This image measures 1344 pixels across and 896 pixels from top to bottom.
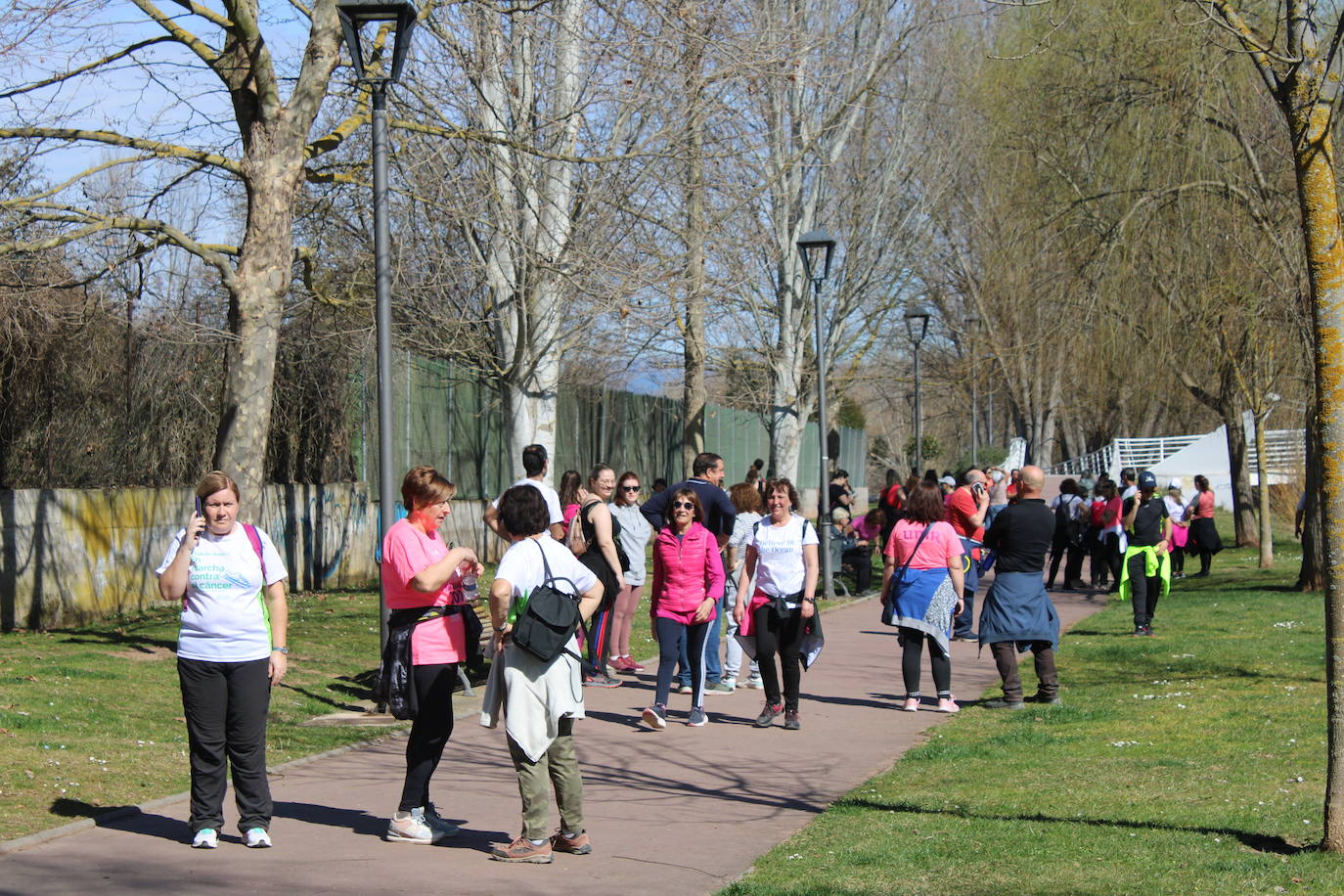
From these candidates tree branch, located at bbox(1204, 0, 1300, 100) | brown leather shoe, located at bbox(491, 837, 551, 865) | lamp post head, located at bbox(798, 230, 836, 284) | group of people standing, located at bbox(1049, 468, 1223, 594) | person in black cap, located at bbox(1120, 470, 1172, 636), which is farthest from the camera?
group of people standing, located at bbox(1049, 468, 1223, 594)

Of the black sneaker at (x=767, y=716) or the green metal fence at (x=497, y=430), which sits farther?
the green metal fence at (x=497, y=430)

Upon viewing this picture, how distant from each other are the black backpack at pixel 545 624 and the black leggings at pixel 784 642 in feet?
12.4

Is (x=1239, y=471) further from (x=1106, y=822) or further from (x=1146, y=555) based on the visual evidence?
(x=1106, y=822)

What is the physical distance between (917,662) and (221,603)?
6007 mm

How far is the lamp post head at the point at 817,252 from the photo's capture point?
19.7 meters

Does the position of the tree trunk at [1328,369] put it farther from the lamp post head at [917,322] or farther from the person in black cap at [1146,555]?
the lamp post head at [917,322]

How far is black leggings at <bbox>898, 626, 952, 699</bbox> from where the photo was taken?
10.9 meters

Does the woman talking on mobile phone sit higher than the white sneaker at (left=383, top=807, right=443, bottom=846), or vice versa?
the woman talking on mobile phone

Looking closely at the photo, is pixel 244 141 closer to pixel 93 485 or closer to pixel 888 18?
pixel 93 485

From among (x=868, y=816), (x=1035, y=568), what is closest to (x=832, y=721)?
(x=1035, y=568)

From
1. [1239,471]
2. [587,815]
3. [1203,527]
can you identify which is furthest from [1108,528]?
[587,815]

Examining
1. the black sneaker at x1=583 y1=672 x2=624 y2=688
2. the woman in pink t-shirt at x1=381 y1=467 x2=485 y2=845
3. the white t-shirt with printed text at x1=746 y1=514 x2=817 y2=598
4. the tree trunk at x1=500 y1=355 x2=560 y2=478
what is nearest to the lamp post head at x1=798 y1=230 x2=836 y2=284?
the tree trunk at x1=500 y1=355 x2=560 y2=478

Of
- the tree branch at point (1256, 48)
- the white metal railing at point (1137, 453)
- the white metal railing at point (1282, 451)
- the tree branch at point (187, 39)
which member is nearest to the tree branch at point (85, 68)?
the tree branch at point (187, 39)

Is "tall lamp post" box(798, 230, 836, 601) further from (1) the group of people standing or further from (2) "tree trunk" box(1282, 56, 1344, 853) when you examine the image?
(2) "tree trunk" box(1282, 56, 1344, 853)
